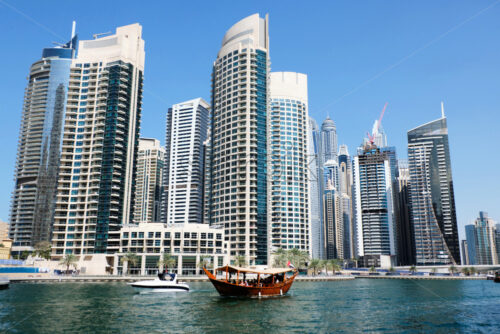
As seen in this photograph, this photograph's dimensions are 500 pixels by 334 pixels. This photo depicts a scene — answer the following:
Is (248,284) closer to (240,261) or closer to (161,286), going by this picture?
(161,286)

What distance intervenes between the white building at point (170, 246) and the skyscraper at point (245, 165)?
14.2 metres

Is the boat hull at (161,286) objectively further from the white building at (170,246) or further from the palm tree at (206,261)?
the white building at (170,246)

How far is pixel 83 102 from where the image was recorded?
18438cm

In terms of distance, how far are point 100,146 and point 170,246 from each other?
5391 cm

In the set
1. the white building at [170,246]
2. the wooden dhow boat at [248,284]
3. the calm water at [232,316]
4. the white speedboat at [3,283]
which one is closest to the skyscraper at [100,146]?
the white building at [170,246]

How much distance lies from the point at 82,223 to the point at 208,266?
56.7m

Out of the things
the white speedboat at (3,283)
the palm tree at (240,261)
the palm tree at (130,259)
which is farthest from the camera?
the palm tree at (240,261)

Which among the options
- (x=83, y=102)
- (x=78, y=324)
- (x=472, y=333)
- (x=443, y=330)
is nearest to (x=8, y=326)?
(x=78, y=324)

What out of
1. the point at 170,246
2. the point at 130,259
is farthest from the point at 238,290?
the point at 170,246

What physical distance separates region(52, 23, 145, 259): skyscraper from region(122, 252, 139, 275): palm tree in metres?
11.4

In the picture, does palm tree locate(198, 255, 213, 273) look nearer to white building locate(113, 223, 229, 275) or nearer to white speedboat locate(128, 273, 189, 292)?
white building locate(113, 223, 229, 275)

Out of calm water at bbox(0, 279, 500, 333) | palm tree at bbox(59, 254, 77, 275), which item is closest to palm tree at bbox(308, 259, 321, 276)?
palm tree at bbox(59, 254, 77, 275)

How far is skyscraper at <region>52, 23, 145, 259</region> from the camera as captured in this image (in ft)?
558

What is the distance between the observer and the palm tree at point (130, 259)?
509ft
